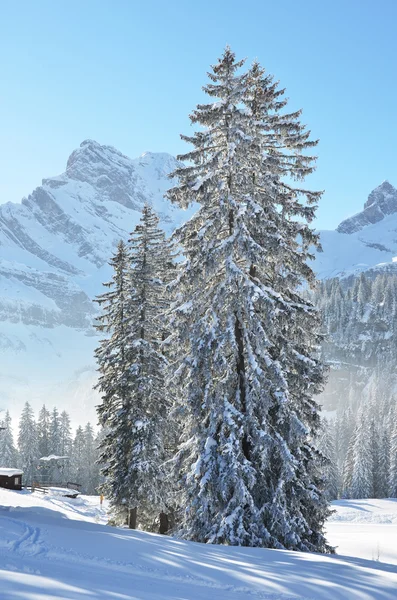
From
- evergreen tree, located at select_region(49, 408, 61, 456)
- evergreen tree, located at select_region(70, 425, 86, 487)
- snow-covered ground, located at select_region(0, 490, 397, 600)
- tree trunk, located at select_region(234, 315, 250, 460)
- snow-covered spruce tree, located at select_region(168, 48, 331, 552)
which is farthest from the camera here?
evergreen tree, located at select_region(70, 425, 86, 487)

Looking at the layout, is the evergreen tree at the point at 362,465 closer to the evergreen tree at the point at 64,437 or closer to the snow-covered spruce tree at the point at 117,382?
the evergreen tree at the point at 64,437

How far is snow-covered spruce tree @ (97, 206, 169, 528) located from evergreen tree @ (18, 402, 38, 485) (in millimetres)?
58173

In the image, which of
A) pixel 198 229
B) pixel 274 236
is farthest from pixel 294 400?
pixel 198 229

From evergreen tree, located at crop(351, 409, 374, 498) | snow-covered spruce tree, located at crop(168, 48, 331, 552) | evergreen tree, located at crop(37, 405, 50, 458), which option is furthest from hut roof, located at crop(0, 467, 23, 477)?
evergreen tree, located at crop(351, 409, 374, 498)

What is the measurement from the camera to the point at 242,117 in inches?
481

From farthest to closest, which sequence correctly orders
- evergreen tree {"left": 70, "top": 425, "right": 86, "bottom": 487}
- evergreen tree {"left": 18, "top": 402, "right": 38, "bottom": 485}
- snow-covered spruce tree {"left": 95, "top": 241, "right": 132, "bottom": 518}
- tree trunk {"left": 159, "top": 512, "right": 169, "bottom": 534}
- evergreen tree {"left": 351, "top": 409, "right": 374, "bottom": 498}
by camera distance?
evergreen tree {"left": 70, "top": 425, "right": 86, "bottom": 487} → evergreen tree {"left": 18, "top": 402, "right": 38, "bottom": 485} → evergreen tree {"left": 351, "top": 409, "right": 374, "bottom": 498} → tree trunk {"left": 159, "top": 512, "right": 169, "bottom": 534} → snow-covered spruce tree {"left": 95, "top": 241, "right": 132, "bottom": 518}

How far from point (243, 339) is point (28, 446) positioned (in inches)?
2800

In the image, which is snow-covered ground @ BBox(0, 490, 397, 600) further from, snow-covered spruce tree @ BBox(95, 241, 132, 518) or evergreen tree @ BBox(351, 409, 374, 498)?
evergreen tree @ BBox(351, 409, 374, 498)

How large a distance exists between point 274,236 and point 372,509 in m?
42.9

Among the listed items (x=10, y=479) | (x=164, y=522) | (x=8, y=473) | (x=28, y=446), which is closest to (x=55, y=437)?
(x=28, y=446)

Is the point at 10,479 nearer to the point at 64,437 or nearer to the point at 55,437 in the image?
the point at 55,437

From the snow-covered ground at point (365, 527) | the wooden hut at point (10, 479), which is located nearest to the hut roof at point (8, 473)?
the wooden hut at point (10, 479)

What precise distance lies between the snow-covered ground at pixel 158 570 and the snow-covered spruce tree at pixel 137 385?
1096cm

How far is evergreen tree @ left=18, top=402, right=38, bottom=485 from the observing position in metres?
73.1
